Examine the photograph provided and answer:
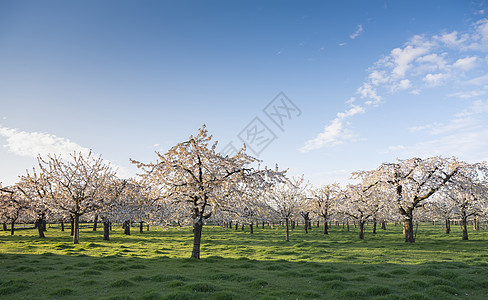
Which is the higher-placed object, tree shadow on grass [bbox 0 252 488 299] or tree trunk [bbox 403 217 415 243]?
tree shadow on grass [bbox 0 252 488 299]

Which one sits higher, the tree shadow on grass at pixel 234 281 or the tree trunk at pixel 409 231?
the tree shadow on grass at pixel 234 281

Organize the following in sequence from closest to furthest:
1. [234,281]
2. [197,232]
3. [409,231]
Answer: [234,281] < [197,232] < [409,231]

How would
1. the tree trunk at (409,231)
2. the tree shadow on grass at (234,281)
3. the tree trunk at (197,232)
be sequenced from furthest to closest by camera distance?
the tree trunk at (409,231) < the tree trunk at (197,232) < the tree shadow on grass at (234,281)

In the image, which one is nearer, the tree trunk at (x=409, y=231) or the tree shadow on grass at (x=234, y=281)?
the tree shadow on grass at (x=234, y=281)

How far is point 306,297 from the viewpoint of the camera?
12008mm

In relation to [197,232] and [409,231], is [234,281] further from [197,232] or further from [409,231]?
[409,231]

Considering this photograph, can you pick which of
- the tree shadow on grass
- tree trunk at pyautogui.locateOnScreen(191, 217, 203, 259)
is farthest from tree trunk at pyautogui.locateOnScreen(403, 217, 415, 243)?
tree trunk at pyautogui.locateOnScreen(191, 217, 203, 259)

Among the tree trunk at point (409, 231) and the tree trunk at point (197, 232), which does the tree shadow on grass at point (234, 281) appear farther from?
the tree trunk at point (409, 231)

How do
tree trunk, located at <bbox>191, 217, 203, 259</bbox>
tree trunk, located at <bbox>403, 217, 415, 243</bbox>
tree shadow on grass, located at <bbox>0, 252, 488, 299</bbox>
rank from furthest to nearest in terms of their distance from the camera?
tree trunk, located at <bbox>403, 217, 415, 243</bbox> → tree trunk, located at <bbox>191, 217, 203, 259</bbox> → tree shadow on grass, located at <bbox>0, 252, 488, 299</bbox>

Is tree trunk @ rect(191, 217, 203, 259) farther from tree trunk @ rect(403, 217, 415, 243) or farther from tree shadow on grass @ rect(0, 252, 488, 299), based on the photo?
tree trunk @ rect(403, 217, 415, 243)

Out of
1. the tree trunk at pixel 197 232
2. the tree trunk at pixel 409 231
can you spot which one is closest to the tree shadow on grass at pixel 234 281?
the tree trunk at pixel 197 232

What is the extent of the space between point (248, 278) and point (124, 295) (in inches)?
263

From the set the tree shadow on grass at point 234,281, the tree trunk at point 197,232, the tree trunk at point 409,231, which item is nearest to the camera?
the tree shadow on grass at point 234,281

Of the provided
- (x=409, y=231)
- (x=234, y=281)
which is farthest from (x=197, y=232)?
(x=409, y=231)
